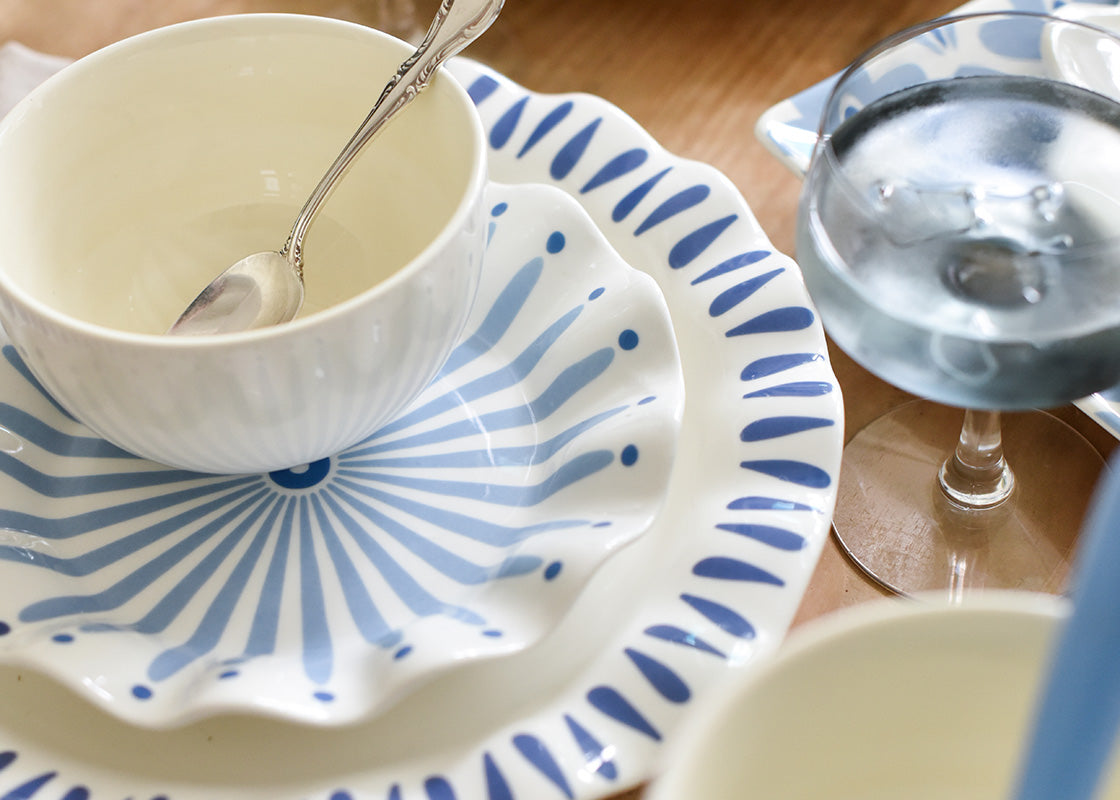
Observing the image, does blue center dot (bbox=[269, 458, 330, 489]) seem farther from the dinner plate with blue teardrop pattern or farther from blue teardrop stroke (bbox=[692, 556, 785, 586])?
blue teardrop stroke (bbox=[692, 556, 785, 586])

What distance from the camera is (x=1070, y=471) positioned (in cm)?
45

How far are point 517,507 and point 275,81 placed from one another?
0.21m

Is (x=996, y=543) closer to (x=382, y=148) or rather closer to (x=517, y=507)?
(x=517, y=507)

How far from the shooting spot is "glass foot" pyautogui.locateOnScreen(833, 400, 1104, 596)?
0.43m

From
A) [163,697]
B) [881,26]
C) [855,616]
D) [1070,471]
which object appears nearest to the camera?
[855,616]

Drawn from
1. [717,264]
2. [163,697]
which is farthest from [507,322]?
[163,697]

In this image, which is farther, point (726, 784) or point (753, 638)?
point (753, 638)

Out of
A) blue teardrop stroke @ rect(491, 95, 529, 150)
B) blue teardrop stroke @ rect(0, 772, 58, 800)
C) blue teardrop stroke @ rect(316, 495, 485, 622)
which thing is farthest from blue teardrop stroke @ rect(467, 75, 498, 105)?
blue teardrop stroke @ rect(0, 772, 58, 800)

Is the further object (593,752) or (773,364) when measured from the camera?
(773,364)

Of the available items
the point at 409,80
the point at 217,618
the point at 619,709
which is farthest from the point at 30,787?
the point at 409,80

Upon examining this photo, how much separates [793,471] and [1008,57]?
172mm

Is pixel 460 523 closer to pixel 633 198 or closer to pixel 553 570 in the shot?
pixel 553 570

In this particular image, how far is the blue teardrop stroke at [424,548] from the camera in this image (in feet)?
1.27

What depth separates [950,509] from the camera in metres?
0.45
